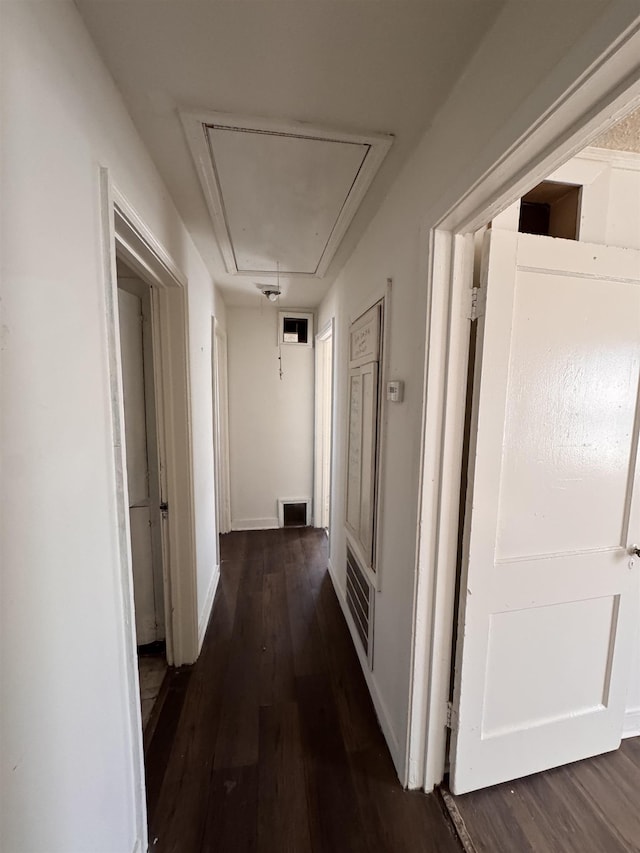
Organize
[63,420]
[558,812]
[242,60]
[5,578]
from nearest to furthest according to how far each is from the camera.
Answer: [5,578], [63,420], [242,60], [558,812]

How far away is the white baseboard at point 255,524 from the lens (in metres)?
3.67

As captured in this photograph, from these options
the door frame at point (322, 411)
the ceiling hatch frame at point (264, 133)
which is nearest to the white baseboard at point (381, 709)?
the door frame at point (322, 411)

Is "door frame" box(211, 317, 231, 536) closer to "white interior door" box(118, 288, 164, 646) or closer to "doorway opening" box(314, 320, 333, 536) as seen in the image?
"doorway opening" box(314, 320, 333, 536)

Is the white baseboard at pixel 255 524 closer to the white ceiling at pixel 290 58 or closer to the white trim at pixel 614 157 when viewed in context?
the white ceiling at pixel 290 58

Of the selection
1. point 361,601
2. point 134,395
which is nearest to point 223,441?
point 134,395

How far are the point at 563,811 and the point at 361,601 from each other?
3.38 feet

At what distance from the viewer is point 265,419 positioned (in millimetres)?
3641

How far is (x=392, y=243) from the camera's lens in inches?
57.2

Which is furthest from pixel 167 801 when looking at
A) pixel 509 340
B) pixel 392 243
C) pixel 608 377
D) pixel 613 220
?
pixel 613 220

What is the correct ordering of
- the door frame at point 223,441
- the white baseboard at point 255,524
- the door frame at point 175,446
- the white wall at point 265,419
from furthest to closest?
the white baseboard at point 255,524, the white wall at point 265,419, the door frame at point 223,441, the door frame at point 175,446

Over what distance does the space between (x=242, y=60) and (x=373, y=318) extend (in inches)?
40.6

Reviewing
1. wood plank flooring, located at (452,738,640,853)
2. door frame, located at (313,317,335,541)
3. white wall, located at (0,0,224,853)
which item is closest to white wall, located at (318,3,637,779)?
wood plank flooring, located at (452,738,640,853)

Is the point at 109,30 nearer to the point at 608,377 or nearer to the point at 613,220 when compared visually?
the point at 613,220

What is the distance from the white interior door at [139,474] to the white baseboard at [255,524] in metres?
1.67
